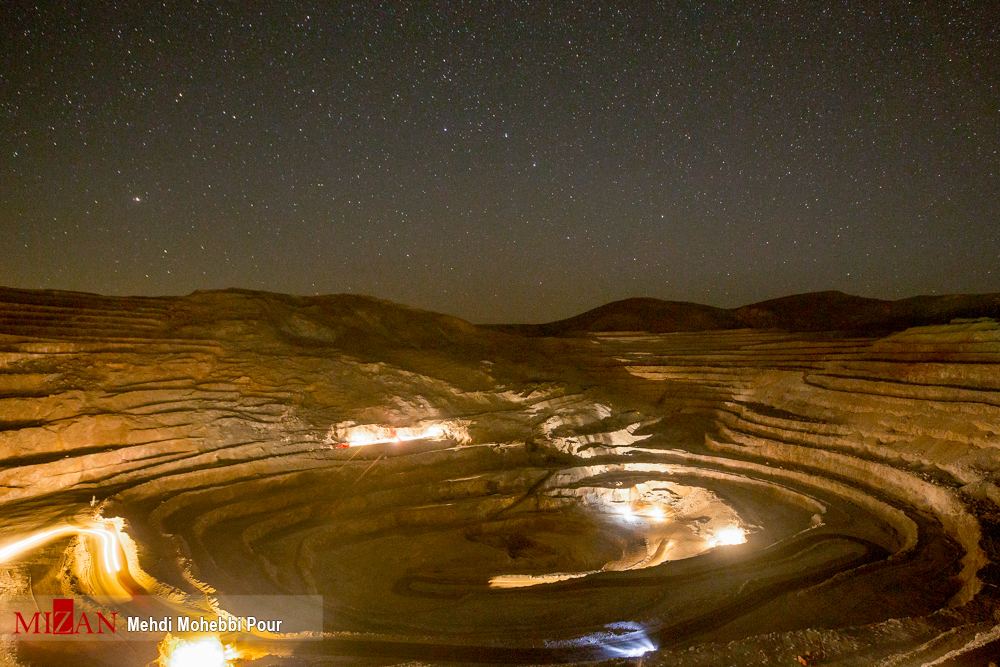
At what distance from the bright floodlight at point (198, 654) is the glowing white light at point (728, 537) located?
10.9 meters

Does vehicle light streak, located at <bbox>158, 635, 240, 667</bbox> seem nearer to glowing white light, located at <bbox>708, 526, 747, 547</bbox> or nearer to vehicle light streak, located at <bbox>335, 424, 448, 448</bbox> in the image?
vehicle light streak, located at <bbox>335, 424, 448, 448</bbox>

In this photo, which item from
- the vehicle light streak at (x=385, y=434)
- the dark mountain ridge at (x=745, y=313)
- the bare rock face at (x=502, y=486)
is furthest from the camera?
the dark mountain ridge at (x=745, y=313)

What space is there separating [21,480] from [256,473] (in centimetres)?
459

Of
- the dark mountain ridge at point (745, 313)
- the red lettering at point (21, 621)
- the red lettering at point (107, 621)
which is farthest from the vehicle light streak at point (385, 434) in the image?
the dark mountain ridge at point (745, 313)

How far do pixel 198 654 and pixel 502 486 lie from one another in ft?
35.2

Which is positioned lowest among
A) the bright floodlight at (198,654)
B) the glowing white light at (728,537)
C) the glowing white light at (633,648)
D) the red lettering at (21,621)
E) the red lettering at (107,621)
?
the glowing white light at (728,537)

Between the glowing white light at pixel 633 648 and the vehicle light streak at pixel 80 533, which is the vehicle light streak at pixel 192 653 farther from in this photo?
the glowing white light at pixel 633 648

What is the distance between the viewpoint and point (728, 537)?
12.8m

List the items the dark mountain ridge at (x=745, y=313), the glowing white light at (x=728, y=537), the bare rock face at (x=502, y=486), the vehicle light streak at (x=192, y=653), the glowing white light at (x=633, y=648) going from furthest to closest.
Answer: the dark mountain ridge at (x=745, y=313) < the glowing white light at (x=728, y=537) < the bare rock face at (x=502, y=486) < the glowing white light at (x=633, y=648) < the vehicle light streak at (x=192, y=653)

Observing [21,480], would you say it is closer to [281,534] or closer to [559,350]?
[281,534]

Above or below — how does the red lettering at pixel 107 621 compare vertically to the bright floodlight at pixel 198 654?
above

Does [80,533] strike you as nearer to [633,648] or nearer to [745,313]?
[633,648]

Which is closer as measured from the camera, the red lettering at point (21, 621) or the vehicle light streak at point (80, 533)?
the red lettering at point (21, 621)

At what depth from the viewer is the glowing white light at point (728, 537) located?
41.2 feet
